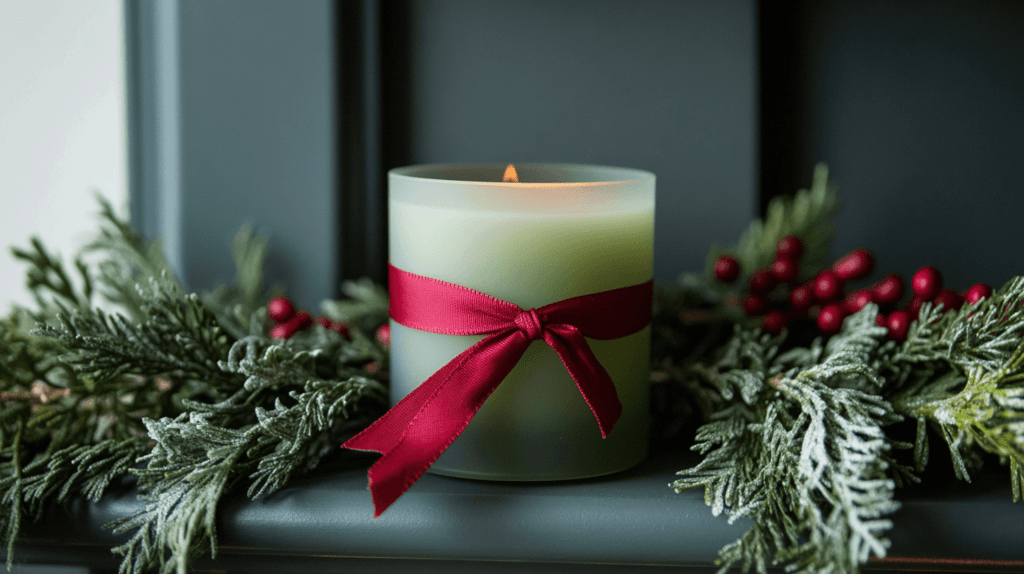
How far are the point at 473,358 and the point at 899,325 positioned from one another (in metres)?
0.32

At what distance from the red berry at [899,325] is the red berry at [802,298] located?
0.09m

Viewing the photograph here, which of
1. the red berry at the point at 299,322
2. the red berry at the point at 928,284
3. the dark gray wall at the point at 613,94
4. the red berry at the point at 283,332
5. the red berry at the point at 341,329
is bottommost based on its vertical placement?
the red berry at the point at 341,329

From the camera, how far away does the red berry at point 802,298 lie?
68cm

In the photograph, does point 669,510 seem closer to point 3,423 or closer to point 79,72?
point 3,423

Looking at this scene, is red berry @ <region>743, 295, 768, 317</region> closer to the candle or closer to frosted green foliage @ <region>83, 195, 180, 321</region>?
the candle

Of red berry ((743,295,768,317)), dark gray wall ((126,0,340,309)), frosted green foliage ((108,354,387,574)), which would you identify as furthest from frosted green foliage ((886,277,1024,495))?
dark gray wall ((126,0,340,309))

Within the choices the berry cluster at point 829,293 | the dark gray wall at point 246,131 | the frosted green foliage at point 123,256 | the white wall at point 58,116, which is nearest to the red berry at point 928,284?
the berry cluster at point 829,293

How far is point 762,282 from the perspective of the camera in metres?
0.70

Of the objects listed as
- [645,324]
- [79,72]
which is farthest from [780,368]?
[79,72]

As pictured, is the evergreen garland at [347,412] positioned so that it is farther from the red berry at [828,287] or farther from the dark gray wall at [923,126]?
the dark gray wall at [923,126]

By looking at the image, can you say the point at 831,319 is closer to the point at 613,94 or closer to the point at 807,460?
the point at 807,460

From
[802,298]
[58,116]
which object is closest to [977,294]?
[802,298]

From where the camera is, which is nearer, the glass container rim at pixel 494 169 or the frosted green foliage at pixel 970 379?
the frosted green foliage at pixel 970 379

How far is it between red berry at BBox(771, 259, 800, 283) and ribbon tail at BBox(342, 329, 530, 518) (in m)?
0.30
